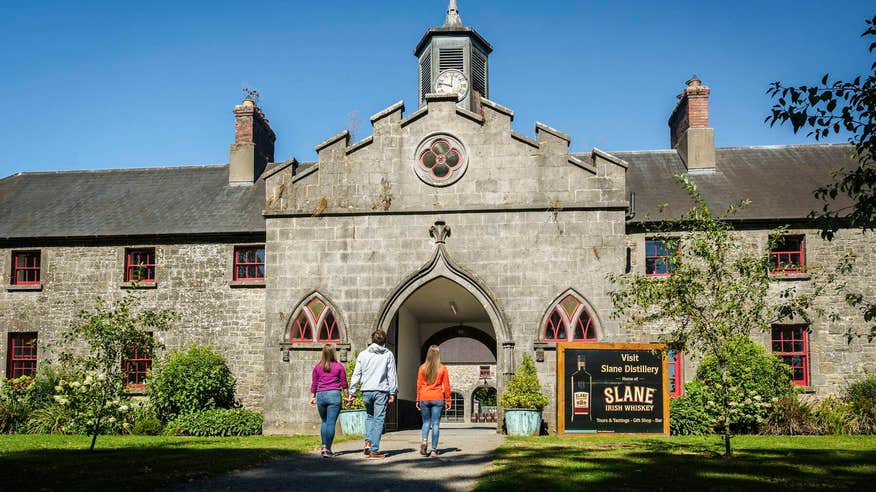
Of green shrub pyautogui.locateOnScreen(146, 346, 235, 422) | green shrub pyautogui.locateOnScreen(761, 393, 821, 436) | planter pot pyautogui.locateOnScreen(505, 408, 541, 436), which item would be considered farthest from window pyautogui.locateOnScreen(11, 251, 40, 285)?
green shrub pyautogui.locateOnScreen(761, 393, 821, 436)

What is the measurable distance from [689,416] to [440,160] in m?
8.40

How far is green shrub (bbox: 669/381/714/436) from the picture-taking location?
20.1 m

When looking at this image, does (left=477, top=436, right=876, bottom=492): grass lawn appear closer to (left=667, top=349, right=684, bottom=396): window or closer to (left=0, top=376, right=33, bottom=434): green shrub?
(left=667, top=349, right=684, bottom=396): window

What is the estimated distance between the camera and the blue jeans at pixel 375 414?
40.2 feet

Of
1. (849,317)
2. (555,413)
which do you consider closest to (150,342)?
(555,413)

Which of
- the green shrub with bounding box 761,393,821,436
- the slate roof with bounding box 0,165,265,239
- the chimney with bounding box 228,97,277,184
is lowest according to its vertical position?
the green shrub with bounding box 761,393,821,436

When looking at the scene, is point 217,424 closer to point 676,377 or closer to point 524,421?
point 524,421

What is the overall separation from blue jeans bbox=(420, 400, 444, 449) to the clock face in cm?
1447

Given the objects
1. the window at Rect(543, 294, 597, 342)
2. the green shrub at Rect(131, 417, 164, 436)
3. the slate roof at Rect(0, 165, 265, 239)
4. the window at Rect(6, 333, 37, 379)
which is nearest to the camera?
the window at Rect(543, 294, 597, 342)

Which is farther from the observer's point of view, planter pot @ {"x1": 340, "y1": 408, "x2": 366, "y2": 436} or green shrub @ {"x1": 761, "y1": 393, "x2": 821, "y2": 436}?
green shrub @ {"x1": 761, "y1": 393, "x2": 821, "y2": 436}

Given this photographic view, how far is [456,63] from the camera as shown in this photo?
25.7 metres

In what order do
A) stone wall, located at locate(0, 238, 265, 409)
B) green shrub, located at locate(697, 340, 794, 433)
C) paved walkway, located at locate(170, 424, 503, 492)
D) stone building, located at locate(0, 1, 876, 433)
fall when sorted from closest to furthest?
paved walkway, located at locate(170, 424, 503, 492) < stone building, located at locate(0, 1, 876, 433) < green shrub, located at locate(697, 340, 794, 433) < stone wall, located at locate(0, 238, 265, 409)

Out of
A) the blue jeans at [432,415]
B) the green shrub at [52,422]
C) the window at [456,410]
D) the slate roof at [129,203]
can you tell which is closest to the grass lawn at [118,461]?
the blue jeans at [432,415]

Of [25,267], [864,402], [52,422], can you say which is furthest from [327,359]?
[25,267]
